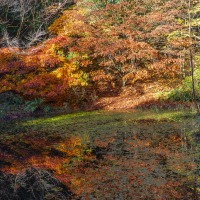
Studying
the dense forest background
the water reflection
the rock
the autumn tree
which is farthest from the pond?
the autumn tree

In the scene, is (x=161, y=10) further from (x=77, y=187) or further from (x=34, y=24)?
(x=77, y=187)

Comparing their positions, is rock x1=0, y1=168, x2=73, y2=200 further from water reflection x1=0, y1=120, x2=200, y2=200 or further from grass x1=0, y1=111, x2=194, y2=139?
grass x1=0, y1=111, x2=194, y2=139

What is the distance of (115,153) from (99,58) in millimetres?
12249

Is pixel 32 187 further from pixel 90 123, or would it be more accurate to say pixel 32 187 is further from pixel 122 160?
pixel 90 123

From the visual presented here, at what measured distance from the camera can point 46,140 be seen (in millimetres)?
9281

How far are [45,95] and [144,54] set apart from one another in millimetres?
5502

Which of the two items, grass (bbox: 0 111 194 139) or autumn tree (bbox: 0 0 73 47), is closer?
grass (bbox: 0 111 194 139)

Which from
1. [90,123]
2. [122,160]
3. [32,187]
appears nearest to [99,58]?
[90,123]

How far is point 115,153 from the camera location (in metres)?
7.29

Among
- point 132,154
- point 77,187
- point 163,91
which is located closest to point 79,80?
point 163,91

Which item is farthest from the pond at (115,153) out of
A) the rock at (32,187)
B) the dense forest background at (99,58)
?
the dense forest background at (99,58)

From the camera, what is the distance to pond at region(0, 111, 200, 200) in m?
5.09

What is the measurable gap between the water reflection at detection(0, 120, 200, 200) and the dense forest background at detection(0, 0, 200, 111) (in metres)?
5.96

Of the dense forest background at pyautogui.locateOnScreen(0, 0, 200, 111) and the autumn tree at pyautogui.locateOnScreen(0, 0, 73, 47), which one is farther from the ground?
the autumn tree at pyautogui.locateOnScreen(0, 0, 73, 47)
